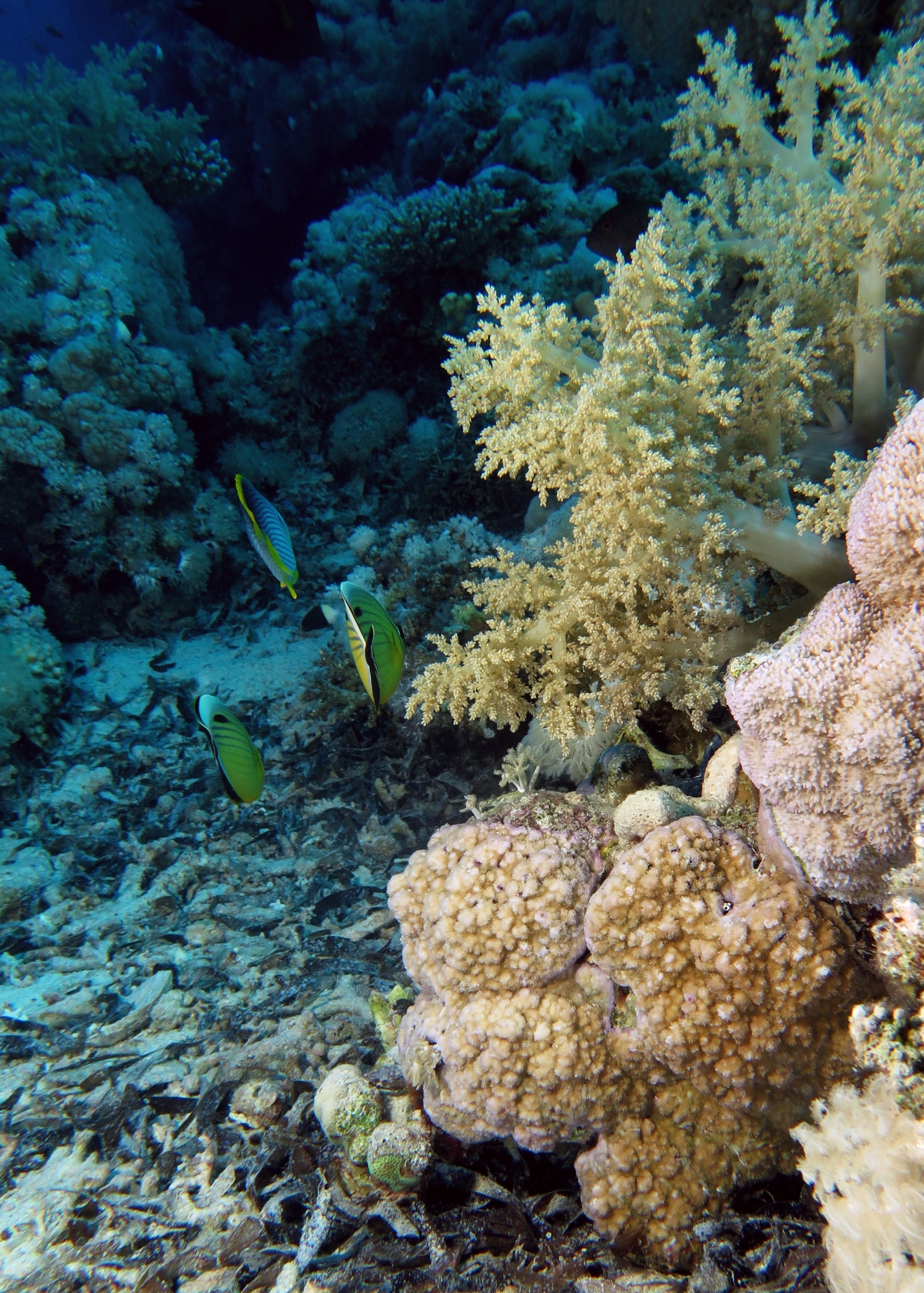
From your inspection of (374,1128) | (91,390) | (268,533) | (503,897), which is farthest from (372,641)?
(91,390)

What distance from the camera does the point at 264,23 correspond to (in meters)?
8.30

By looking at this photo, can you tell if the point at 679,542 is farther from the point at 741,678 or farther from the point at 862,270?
the point at 862,270

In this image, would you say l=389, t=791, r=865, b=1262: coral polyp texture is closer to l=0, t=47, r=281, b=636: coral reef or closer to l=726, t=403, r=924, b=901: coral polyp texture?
l=726, t=403, r=924, b=901: coral polyp texture

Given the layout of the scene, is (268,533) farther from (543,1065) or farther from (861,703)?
(861,703)

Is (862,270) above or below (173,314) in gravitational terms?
below

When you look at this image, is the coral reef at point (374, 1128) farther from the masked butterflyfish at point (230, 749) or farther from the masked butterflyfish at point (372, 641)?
the masked butterflyfish at point (372, 641)

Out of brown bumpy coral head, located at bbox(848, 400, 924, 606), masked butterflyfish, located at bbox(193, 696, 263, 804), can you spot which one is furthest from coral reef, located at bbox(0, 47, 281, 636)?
brown bumpy coral head, located at bbox(848, 400, 924, 606)

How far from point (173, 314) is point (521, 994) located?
7418 millimetres

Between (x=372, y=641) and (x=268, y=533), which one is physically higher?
(x=268, y=533)

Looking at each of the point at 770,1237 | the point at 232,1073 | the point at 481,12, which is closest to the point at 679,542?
the point at 770,1237

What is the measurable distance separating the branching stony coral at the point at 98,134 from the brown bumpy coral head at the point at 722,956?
308 inches

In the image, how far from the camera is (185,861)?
11.5 feet

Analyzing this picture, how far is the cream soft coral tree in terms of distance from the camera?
1854mm

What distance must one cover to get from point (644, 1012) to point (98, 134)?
925 centimetres
